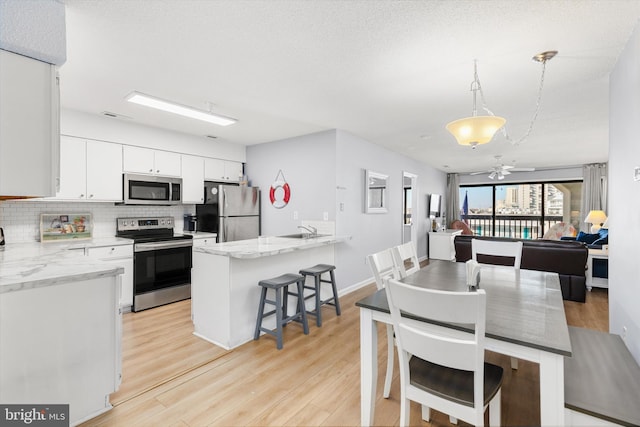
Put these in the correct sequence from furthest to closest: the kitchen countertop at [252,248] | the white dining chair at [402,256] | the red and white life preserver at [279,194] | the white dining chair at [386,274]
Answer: the red and white life preserver at [279,194], the kitchen countertop at [252,248], the white dining chair at [402,256], the white dining chair at [386,274]

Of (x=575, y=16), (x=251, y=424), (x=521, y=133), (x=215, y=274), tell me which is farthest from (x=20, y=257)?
(x=521, y=133)

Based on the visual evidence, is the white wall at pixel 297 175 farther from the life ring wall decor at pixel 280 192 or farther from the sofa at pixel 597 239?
the sofa at pixel 597 239

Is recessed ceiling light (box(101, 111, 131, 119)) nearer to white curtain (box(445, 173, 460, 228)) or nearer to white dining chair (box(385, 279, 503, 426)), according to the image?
white dining chair (box(385, 279, 503, 426))

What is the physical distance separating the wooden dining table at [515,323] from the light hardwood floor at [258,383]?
40cm

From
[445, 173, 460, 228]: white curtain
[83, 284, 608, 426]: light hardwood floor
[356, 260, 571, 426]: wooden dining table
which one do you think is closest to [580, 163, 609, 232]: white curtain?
[445, 173, 460, 228]: white curtain

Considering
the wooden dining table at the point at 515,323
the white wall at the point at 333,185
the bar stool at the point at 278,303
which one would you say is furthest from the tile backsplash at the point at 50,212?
the wooden dining table at the point at 515,323

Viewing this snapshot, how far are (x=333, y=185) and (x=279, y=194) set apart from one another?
1.04 metres

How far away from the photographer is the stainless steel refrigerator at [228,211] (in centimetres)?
443

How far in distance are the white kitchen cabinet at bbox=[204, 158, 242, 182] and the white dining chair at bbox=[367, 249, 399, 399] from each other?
3320 mm

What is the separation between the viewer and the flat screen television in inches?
295

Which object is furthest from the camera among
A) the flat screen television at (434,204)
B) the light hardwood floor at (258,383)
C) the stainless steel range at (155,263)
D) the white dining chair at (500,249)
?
the flat screen television at (434,204)

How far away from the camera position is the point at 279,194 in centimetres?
471

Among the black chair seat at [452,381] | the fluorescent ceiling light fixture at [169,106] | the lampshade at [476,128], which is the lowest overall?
the black chair seat at [452,381]

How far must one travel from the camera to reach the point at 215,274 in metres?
2.76
